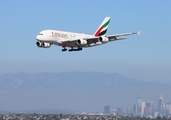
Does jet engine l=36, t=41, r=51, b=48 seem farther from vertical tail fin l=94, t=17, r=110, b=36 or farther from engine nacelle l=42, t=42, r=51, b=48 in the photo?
vertical tail fin l=94, t=17, r=110, b=36

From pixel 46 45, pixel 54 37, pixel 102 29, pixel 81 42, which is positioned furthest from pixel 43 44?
pixel 102 29

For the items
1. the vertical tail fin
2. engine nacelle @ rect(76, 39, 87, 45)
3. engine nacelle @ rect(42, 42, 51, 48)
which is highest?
the vertical tail fin

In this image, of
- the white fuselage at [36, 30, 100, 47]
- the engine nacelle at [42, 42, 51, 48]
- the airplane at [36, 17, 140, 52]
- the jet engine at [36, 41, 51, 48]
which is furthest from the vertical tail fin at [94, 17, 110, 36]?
the jet engine at [36, 41, 51, 48]

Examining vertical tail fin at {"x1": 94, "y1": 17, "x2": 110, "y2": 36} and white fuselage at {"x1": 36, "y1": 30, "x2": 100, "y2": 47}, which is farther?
vertical tail fin at {"x1": 94, "y1": 17, "x2": 110, "y2": 36}

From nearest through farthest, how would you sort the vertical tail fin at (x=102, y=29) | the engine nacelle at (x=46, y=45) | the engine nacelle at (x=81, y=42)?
1. the engine nacelle at (x=46, y=45)
2. the engine nacelle at (x=81, y=42)
3. the vertical tail fin at (x=102, y=29)

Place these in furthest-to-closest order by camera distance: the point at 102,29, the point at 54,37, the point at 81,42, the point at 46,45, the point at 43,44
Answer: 1. the point at 102,29
2. the point at 81,42
3. the point at 54,37
4. the point at 43,44
5. the point at 46,45

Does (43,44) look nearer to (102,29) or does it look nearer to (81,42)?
(81,42)

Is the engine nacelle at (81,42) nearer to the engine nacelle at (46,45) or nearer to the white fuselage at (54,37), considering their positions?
the white fuselage at (54,37)

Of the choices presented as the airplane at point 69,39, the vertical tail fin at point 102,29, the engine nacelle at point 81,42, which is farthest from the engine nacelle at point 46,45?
the vertical tail fin at point 102,29

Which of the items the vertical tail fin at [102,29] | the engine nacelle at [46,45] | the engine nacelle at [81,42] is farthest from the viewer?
the vertical tail fin at [102,29]

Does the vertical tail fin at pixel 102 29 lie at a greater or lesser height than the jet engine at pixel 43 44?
greater

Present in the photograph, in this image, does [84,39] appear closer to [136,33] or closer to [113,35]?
[113,35]

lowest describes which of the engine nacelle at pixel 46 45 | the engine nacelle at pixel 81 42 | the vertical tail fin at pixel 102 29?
the engine nacelle at pixel 46 45
